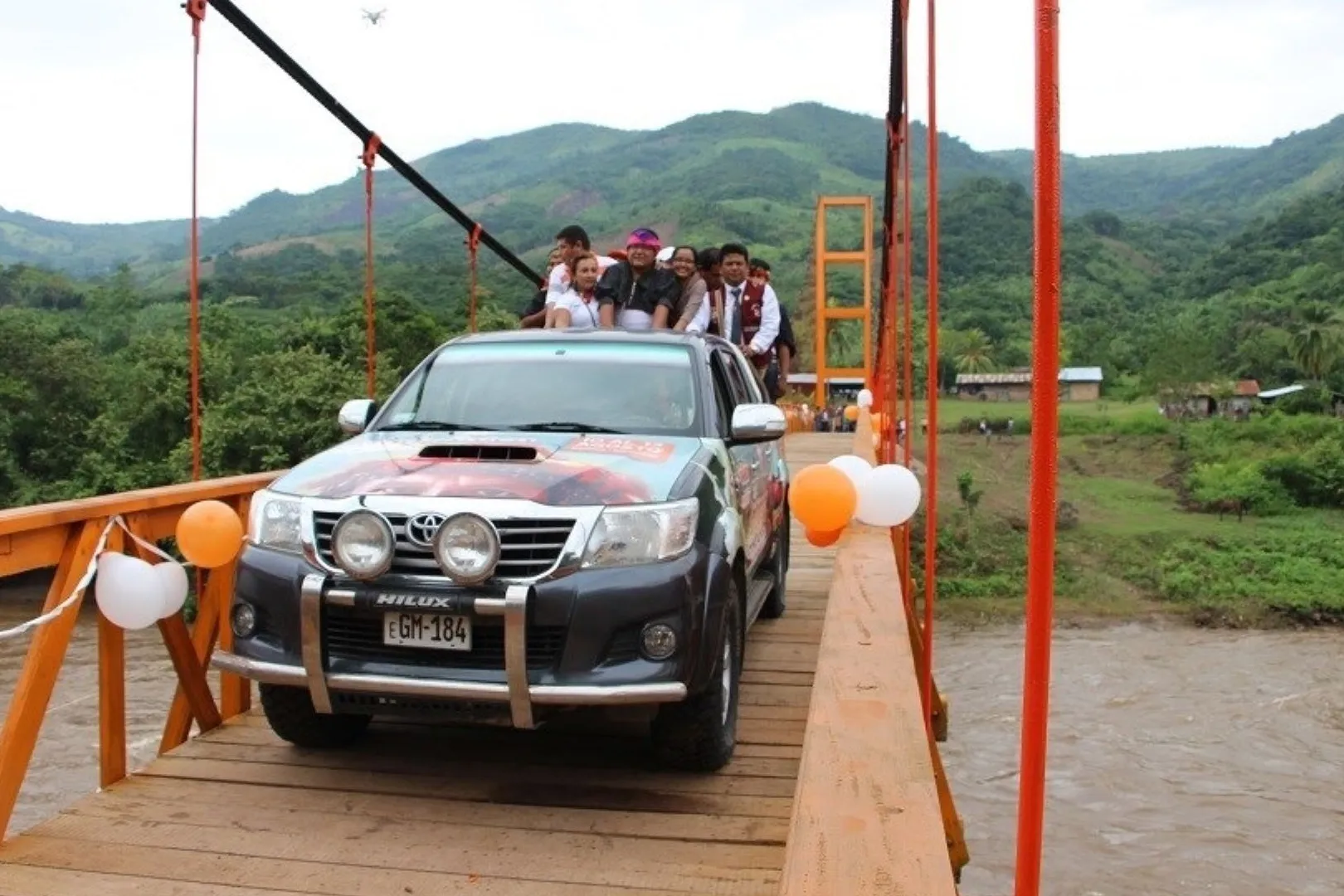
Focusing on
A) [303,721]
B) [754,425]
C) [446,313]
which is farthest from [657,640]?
[446,313]

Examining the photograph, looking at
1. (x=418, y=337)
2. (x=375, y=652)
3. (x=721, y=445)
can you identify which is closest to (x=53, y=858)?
(x=375, y=652)

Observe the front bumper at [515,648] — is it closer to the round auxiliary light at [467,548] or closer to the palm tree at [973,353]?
the round auxiliary light at [467,548]

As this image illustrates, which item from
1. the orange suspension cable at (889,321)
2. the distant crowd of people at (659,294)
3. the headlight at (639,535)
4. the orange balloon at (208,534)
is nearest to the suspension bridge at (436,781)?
the orange balloon at (208,534)

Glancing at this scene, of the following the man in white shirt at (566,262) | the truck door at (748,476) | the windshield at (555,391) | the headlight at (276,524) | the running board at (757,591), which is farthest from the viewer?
the man in white shirt at (566,262)

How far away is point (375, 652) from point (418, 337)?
36622mm

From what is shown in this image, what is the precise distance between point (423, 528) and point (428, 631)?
0.28 meters

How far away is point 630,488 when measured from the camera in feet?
12.0

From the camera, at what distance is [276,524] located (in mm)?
3721

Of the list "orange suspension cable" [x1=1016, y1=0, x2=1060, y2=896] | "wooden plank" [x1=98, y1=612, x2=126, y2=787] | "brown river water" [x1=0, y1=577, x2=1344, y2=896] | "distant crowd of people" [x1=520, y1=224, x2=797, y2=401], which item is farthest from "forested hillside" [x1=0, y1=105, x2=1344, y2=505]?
"brown river water" [x1=0, y1=577, x2=1344, y2=896]

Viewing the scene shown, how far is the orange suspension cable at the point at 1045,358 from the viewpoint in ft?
4.45

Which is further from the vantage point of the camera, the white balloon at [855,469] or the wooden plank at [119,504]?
the white balloon at [855,469]

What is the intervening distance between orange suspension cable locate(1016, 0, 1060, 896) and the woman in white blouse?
566 centimetres

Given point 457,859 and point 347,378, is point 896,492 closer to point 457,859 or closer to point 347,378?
point 457,859

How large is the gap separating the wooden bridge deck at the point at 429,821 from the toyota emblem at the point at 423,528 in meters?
0.68
